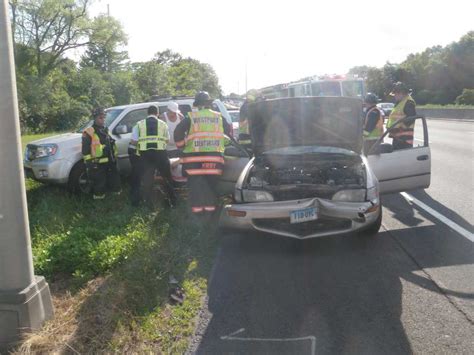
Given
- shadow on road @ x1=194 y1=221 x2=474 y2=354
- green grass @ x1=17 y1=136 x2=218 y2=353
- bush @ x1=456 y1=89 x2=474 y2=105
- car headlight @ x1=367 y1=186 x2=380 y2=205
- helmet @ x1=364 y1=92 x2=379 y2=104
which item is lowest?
shadow on road @ x1=194 y1=221 x2=474 y2=354

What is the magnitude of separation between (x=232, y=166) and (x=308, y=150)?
1205 millimetres

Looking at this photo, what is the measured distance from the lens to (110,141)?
26.6 feet

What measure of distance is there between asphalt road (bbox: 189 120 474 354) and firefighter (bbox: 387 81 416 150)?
1.65 meters

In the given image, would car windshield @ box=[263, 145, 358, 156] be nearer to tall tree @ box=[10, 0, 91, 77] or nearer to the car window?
the car window

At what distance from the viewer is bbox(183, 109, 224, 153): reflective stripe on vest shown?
265 inches

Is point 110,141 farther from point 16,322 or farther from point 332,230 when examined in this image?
point 16,322

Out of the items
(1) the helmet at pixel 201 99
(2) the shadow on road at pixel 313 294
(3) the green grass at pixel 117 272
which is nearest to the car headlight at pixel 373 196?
(2) the shadow on road at pixel 313 294

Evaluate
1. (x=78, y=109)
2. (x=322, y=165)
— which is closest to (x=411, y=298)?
(x=322, y=165)

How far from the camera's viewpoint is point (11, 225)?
136 inches

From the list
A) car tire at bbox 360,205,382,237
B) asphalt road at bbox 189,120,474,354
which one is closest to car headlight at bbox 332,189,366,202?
car tire at bbox 360,205,382,237

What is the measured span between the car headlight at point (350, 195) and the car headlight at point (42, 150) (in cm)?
543

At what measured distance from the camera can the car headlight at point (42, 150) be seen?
8523mm

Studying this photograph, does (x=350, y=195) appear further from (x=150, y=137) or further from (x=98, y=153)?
(x=98, y=153)

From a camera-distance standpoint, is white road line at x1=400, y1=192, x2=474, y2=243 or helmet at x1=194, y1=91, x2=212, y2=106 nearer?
white road line at x1=400, y1=192, x2=474, y2=243
